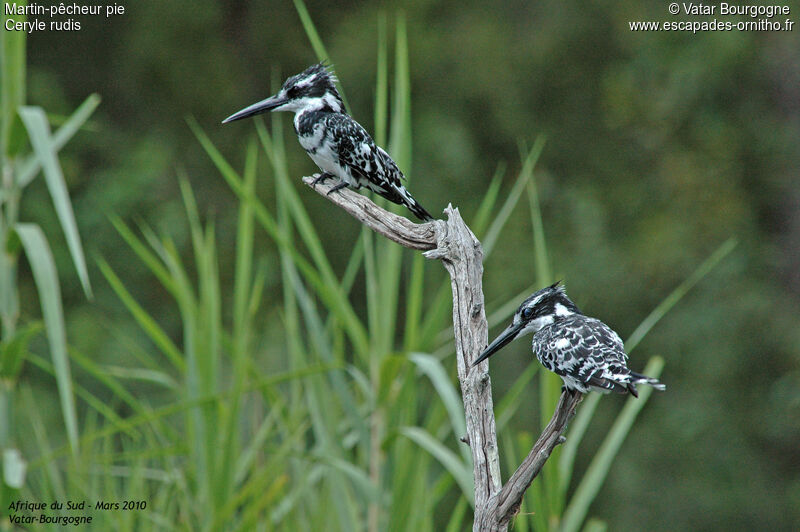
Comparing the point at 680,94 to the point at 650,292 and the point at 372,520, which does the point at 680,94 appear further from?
the point at 372,520

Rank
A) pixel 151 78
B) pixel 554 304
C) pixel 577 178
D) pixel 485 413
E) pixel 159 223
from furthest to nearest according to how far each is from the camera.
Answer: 1. pixel 151 78
2. pixel 577 178
3. pixel 159 223
4. pixel 554 304
5. pixel 485 413

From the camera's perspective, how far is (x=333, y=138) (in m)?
2.17

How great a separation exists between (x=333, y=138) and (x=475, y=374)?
2.31 ft

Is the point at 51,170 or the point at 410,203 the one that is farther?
the point at 51,170

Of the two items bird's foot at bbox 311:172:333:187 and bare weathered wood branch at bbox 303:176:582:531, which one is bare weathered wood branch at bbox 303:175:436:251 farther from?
bird's foot at bbox 311:172:333:187

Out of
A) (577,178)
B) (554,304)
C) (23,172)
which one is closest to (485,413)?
(554,304)

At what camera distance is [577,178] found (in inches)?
345

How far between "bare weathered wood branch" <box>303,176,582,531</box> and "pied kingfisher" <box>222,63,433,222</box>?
6.0 inches

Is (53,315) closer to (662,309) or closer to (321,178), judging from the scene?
(321,178)

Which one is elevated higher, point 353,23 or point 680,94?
point 353,23

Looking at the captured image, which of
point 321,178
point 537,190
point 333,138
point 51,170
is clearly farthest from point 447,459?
point 537,190

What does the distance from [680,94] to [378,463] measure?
6023 mm

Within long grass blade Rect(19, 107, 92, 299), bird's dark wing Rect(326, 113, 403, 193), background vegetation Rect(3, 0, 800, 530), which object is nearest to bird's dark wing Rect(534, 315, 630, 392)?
bird's dark wing Rect(326, 113, 403, 193)

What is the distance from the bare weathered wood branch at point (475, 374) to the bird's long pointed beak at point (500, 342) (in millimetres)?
18
